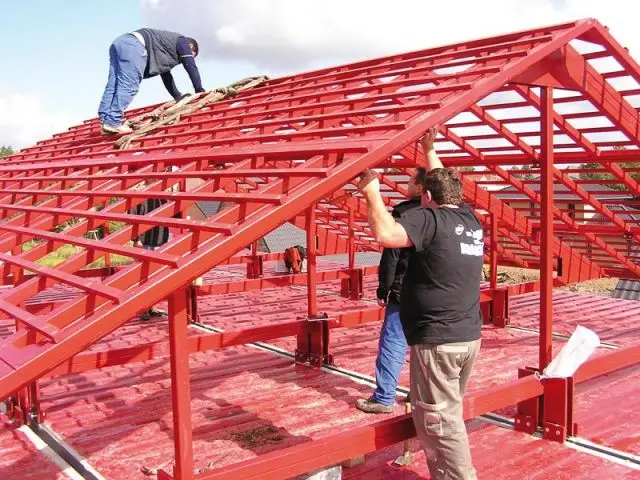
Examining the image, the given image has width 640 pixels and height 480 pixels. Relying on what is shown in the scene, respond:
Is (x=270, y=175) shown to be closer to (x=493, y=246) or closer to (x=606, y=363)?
(x=606, y=363)

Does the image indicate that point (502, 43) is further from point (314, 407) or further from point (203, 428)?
point (203, 428)

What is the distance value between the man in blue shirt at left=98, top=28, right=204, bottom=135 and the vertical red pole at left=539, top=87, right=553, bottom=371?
15.0 ft

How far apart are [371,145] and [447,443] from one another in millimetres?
1666

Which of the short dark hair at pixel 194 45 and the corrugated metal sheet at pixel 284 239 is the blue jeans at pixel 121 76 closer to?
the short dark hair at pixel 194 45

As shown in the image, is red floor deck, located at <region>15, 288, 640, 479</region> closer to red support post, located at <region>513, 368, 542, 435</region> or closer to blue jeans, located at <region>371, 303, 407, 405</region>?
red support post, located at <region>513, 368, 542, 435</region>

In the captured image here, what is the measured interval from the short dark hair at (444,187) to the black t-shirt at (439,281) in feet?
0.45

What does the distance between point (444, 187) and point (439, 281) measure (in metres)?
0.58

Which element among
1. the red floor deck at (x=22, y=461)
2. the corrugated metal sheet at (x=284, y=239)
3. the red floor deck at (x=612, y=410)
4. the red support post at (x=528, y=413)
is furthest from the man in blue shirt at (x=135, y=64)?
the corrugated metal sheet at (x=284, y=239)

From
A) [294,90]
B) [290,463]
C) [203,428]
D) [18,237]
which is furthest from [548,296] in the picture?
[18,237]

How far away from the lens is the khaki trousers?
369cm

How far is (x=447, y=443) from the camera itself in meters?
3.71

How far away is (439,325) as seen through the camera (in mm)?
3684

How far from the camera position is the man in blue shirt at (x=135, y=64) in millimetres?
7805

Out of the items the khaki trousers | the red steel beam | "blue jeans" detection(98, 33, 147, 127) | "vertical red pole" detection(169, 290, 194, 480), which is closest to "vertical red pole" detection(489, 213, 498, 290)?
the red steel beam
